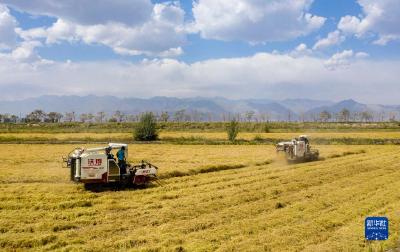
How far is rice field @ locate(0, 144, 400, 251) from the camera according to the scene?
12.5 m

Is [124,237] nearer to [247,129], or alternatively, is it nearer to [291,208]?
[291,208]

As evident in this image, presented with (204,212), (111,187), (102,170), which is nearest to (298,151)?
(111,187)

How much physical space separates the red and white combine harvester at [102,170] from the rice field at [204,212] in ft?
2.73

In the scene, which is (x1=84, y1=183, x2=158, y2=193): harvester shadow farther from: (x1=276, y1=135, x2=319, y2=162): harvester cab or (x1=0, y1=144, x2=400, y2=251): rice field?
(x1=276, y1=135, x2=319, y2=162): harvester cab

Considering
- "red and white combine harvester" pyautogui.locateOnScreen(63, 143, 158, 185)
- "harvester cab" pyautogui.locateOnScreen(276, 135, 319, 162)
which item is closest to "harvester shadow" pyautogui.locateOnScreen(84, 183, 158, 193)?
"red and white combine harvester" pyautogui.locateOnScreen(63, 143, 158, 185)

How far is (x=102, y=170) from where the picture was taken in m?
21.1

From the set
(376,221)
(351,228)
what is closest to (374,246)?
(351,228)

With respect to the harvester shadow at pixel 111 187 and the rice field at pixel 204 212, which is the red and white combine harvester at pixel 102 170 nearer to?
the harvester shadow at pixel 111 187

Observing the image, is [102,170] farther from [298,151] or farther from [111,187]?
[298,151]

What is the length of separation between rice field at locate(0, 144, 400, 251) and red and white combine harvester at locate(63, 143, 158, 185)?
833 mm

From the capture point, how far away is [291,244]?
40.7 ft

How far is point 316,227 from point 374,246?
2323 mm

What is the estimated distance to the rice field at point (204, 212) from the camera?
1252 centimetres

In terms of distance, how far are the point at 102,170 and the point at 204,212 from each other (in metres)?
7.12
